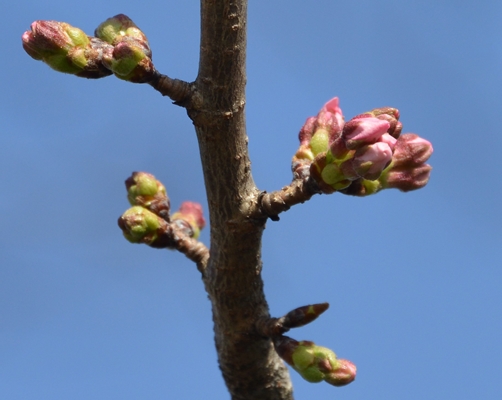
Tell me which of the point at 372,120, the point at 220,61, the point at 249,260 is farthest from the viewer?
the point at 249,260

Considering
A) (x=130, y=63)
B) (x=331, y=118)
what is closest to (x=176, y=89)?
(x=130, y=63)

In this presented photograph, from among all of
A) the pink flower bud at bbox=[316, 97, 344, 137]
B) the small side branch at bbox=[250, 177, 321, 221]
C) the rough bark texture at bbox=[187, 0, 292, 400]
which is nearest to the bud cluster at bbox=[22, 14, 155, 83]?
the rough bark texture at bbox=[187, 0, 292, 400]

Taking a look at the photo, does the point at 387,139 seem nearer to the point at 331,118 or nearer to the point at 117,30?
the point at 331,118

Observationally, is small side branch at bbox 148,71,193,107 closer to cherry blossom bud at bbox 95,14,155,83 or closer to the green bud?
cherry blossom bud at bbox 95,14,155,83

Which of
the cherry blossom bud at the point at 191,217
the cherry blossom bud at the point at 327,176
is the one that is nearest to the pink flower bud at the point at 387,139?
the cherry blossom bud at the point at 327,176

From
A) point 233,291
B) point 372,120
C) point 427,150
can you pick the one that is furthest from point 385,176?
point 233,291

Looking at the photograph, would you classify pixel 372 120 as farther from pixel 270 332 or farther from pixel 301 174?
pixel 270 332

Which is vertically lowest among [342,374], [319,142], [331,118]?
[342,374]
